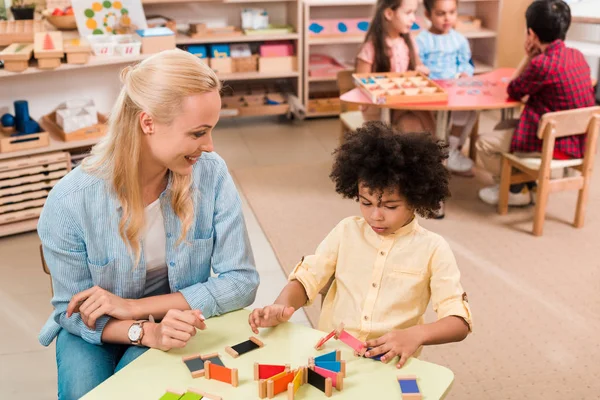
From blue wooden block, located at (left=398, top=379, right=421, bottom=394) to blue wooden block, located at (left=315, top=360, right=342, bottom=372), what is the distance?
0.42 ft

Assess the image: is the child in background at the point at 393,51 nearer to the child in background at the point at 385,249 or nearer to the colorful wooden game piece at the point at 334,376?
the child in background at the point at 385,249

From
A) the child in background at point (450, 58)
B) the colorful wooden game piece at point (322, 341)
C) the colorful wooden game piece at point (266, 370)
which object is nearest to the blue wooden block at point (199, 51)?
the child in background at point (450, 58)

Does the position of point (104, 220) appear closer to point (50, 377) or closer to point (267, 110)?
point (50, 377)

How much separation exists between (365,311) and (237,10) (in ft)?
14.5

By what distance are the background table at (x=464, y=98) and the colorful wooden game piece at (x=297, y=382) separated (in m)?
2.50

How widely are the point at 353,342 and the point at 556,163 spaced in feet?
8.47

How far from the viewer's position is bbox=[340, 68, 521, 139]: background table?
382cm

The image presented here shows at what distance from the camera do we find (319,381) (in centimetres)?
149

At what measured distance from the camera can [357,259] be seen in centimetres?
195

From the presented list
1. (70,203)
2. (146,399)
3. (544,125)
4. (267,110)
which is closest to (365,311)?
(146,399)

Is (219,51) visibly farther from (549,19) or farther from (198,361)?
(198,361)

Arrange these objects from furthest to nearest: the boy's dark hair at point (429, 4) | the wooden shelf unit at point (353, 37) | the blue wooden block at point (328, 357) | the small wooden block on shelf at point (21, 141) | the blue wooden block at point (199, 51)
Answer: the wooden shelf unit at point (353, 37) → the blue wooden block at point (199, 51) → the boy's dark hair at point (429, 4) → the small wooden block on shelf at point (21, 141) → the blue wooden block at point (328, 357)

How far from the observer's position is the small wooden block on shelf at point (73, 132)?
387cm

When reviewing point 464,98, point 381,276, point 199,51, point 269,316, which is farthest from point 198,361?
point 199,51
